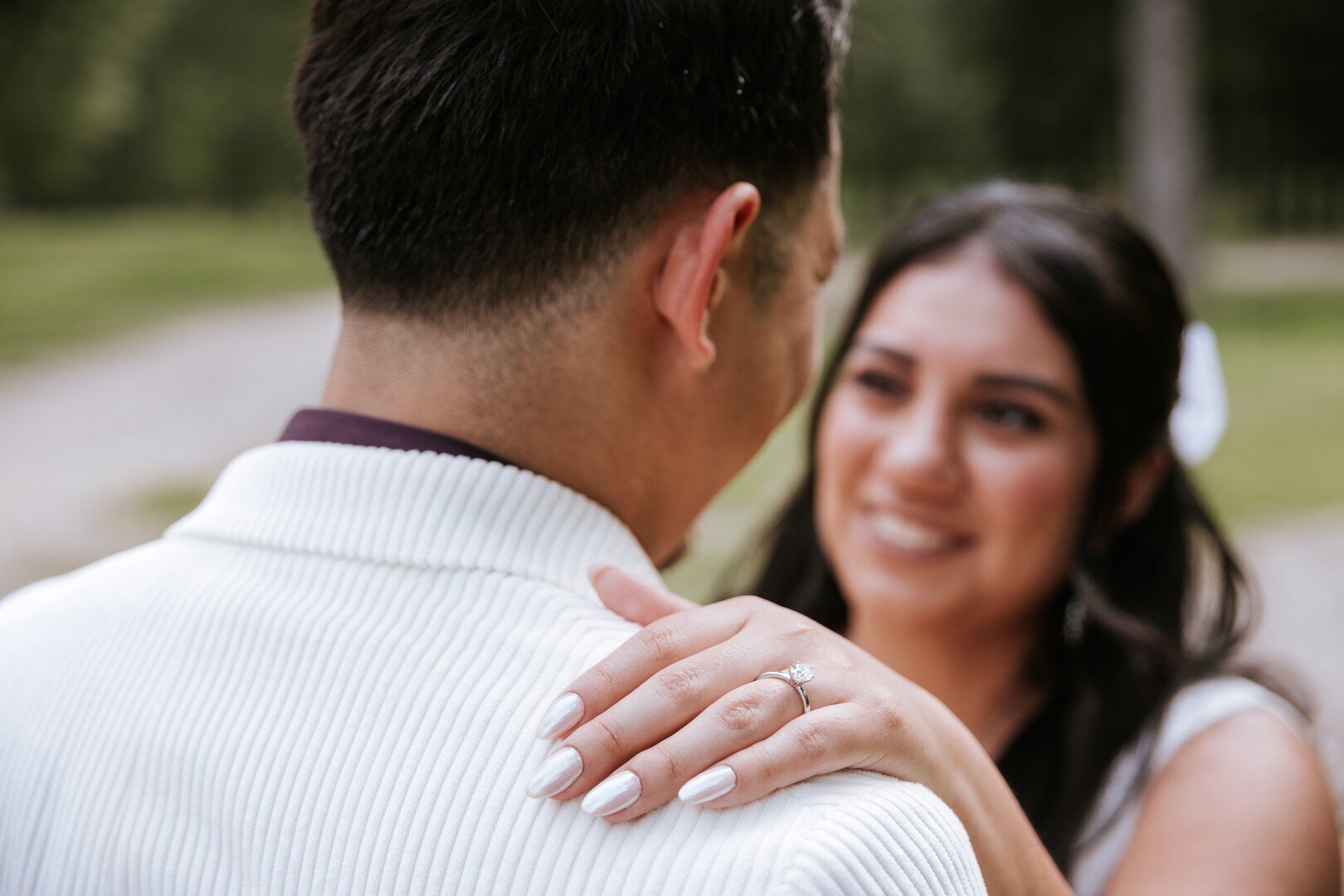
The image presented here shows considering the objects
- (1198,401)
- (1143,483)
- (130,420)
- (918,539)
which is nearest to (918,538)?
(918,539)

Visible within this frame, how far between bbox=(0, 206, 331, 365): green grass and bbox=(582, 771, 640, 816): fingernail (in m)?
17.0

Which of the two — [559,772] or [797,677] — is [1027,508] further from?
[559,772]

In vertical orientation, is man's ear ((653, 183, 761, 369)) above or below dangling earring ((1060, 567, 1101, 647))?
above

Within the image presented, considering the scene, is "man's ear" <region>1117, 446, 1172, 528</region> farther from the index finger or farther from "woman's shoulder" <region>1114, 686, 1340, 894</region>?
the index finger

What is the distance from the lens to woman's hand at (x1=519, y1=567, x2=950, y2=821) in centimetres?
116

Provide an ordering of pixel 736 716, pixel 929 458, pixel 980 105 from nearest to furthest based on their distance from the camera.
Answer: pixel 736 716, pixel 929 458, pixel 980 105

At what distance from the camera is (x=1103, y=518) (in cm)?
301

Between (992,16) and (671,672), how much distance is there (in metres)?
33.1

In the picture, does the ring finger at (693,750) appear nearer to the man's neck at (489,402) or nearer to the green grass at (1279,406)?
the man's neck at (489,402)

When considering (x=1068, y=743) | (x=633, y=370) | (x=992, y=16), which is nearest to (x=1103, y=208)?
(x=1068, y=743)

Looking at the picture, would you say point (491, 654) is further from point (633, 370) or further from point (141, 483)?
point (141, 483)

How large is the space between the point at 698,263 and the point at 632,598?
1.32ft

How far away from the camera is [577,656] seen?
1302 millimetres

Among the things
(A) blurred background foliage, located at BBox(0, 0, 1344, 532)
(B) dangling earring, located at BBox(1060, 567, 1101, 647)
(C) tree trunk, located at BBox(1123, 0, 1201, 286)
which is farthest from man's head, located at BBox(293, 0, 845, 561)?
(A) blurred background foliage, located at BBox(0, 0, 1344, 532)
